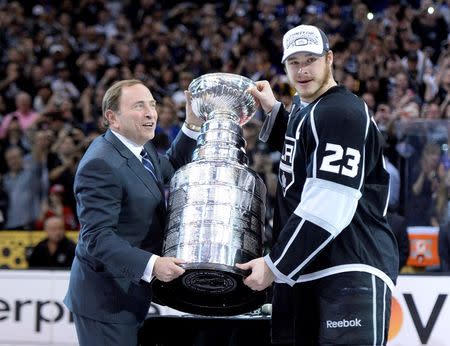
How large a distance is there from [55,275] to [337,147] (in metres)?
3.56

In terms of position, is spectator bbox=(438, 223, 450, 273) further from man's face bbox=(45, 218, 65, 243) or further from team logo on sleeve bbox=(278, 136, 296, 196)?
team logo on sleeve bbox=(278, 136, 296, 196)

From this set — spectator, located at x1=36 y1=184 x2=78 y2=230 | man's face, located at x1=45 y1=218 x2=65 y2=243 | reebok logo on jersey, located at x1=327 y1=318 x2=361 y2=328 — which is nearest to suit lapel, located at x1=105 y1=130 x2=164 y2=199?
reebok logo on jersey, located at x1=327 y1=318 x2=361 y2=328

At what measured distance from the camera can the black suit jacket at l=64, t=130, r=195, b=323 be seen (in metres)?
3.85

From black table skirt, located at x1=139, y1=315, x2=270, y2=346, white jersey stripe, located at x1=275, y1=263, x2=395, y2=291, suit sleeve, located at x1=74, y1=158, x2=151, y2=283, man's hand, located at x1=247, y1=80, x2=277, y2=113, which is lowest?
black table skirt, located at x1=139, y1=315, x2=270, y2=346

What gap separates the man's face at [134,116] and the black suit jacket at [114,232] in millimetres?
67

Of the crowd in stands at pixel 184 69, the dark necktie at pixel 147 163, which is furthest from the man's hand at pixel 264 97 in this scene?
the crowd in stands at pixel 184 69

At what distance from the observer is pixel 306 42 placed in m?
3.76

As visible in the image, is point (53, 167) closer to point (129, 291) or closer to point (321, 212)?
point (129, 291)

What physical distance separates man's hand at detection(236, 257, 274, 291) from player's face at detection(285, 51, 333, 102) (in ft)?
2.42

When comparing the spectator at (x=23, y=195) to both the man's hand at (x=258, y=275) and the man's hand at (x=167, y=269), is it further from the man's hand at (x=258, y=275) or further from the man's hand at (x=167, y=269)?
the man's hand at (x=258, y=275)

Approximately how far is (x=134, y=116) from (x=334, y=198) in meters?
1.14

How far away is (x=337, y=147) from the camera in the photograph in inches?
138

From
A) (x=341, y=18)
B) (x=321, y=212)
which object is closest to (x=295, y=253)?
(x=321, y=212)

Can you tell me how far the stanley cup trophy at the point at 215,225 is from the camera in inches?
146
